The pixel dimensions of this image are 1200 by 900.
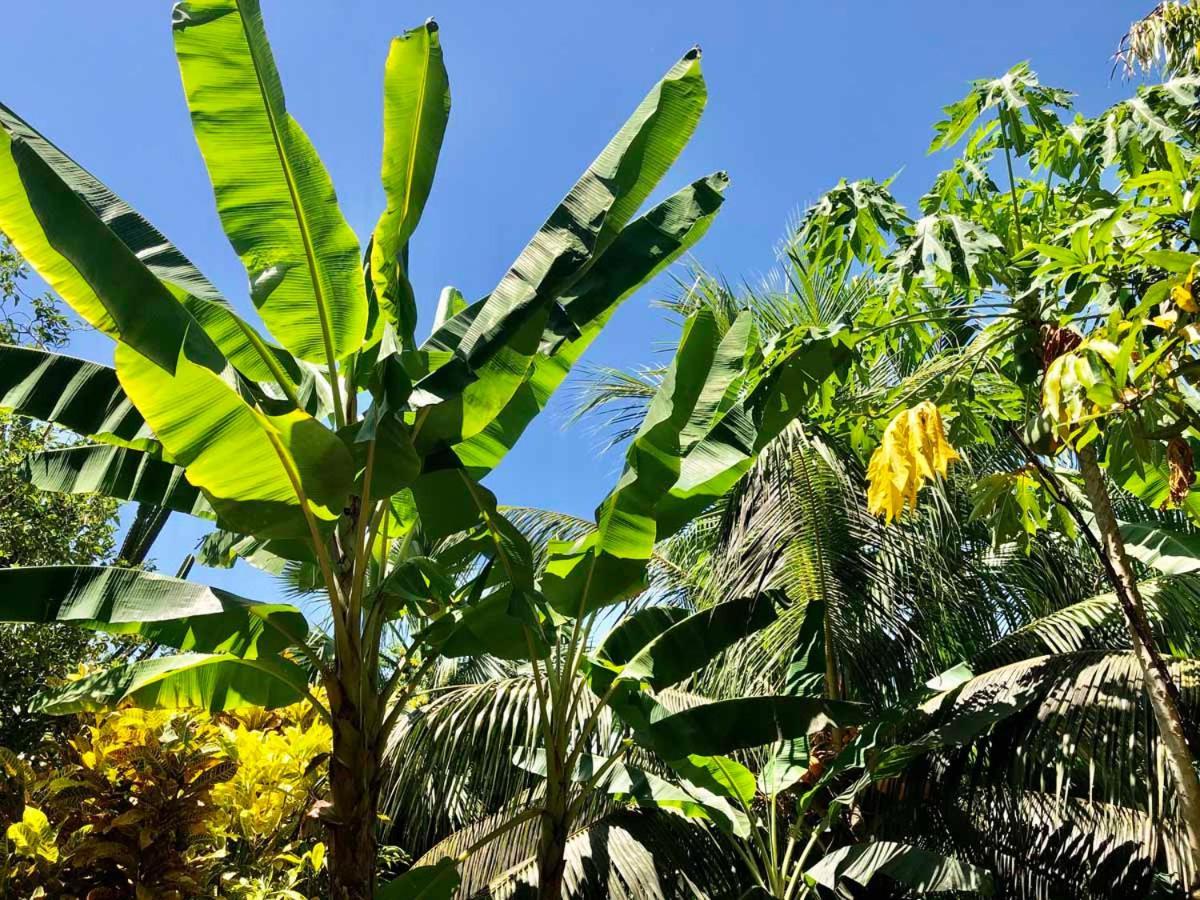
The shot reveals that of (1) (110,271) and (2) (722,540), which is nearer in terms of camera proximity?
(1) (110,271)

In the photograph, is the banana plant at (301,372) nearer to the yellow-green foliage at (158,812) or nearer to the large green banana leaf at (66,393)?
the large green banana leaf at (66,393)

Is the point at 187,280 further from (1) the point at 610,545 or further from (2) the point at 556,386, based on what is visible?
(1) the point at 610,545

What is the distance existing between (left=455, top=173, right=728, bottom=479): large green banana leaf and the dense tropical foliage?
0.02 metres

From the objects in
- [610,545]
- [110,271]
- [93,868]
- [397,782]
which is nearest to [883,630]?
[610,545]

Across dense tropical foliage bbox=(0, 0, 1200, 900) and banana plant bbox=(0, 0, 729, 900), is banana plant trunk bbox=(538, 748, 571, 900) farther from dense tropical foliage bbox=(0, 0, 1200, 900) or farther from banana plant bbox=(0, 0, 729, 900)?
banana plant bbox=(0, 0, 729, 900)

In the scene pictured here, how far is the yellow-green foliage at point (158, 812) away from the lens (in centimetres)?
446

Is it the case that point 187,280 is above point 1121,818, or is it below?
above

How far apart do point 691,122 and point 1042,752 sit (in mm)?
3985

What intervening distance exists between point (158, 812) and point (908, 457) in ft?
12.8

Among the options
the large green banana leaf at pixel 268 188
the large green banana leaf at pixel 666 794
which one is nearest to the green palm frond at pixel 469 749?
the large green banana leaf at pixel 666 794

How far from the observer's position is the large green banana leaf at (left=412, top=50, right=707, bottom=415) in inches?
157

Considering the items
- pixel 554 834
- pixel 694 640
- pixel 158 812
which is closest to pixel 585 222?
pixel 694 640

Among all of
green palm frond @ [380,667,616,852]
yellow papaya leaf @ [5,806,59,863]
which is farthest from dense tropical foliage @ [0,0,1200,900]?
green palm frond @ [380,667,616,852]

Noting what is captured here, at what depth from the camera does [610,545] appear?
4.51 metres
